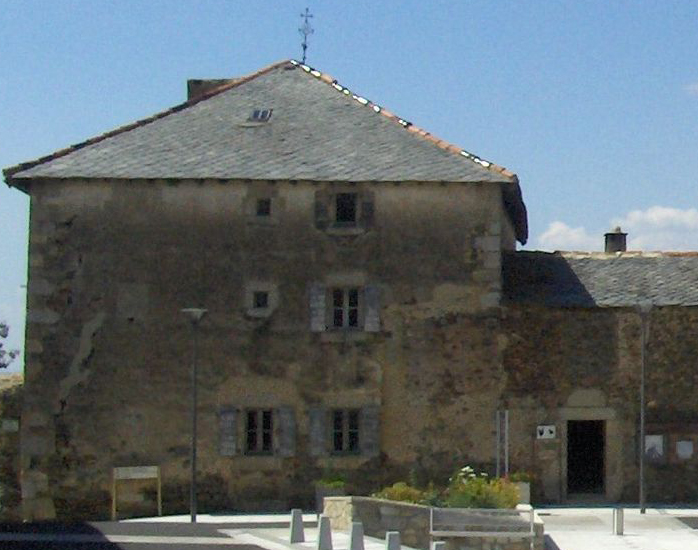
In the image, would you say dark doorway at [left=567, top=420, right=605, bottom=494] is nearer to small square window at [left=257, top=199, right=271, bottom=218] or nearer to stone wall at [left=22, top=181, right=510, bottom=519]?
stone wall at [left=22, top=181, right=510, bottom=519]

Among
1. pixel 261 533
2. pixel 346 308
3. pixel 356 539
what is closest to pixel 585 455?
pixel 346 308

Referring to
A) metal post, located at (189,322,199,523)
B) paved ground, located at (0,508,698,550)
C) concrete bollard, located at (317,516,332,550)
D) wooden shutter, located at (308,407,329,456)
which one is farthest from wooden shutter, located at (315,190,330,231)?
concrete bollard, located at (317,516,332,550)

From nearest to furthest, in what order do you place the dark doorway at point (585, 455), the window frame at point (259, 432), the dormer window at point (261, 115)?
the window frame at point (259, 432)
the dark doorway at point (585, 455)
the dormer window at point (261, 115)

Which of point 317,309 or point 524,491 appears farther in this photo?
point 317,309

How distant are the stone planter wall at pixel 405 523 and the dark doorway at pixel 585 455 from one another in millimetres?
7044

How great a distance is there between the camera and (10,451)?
2786cm

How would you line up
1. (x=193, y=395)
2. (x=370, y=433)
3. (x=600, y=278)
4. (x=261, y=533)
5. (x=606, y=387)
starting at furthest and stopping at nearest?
1. (x=600, y=278)
2. (x=606, y=387)
3. (x=370, y=433)
4. (x=193, y=395)
5. (x=261, y=533)

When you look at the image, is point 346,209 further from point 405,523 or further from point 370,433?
point 405,523

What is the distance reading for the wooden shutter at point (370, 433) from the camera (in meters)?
27.6

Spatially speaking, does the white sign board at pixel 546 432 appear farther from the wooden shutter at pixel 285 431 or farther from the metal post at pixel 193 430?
the metal post at pixel 193 430

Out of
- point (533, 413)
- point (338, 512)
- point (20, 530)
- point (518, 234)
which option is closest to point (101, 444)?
point (20, 530)

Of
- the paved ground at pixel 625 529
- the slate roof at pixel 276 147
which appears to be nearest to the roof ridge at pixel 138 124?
the slate roof at pixel 276 147

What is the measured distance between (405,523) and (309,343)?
6.90 m

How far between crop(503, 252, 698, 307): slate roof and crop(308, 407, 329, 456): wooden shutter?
457 cm
